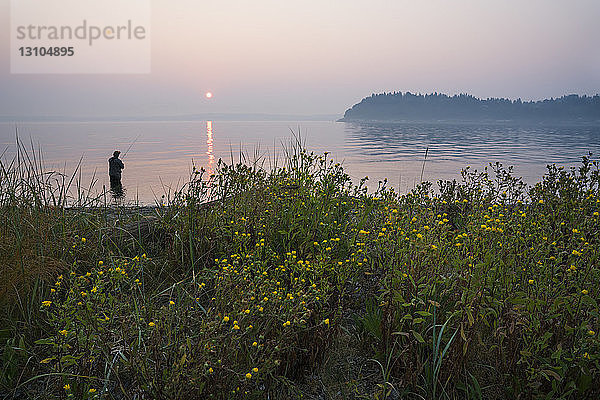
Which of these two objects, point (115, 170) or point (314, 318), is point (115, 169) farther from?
point (314, 318)

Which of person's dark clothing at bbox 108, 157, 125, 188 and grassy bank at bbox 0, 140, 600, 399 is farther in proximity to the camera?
person's dark clothing at bbox 108, 157, 125, 188

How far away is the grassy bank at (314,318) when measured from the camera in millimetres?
2666

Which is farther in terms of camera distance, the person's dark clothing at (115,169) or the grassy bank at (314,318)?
the person's dark clothing at (115,169)

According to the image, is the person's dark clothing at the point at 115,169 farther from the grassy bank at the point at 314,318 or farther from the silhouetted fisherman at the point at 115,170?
the grassy bank at the point at 314,318

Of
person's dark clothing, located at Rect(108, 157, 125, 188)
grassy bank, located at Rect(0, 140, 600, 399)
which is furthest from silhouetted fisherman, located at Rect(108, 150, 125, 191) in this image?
grassy bank, located at Rect(0, 140, 600, 399)

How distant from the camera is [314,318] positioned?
3340 millimetres

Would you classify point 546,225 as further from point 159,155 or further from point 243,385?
point 159,155

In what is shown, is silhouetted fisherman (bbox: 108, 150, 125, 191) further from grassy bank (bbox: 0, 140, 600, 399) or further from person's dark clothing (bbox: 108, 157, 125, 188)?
grassy bank (bbox: 0, 140, 600, 399)

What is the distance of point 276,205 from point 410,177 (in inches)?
578

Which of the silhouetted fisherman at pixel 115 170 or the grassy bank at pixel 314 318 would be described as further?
the silhouetted fisherman at pixel 115 170

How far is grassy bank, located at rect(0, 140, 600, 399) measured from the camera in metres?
2.67

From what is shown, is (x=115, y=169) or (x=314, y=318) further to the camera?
(x=115, y=169)

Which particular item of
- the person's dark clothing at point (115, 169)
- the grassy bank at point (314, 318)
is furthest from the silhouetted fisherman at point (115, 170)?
the grassy bank at point (314, 318)

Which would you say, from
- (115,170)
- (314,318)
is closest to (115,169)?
(115,170)
